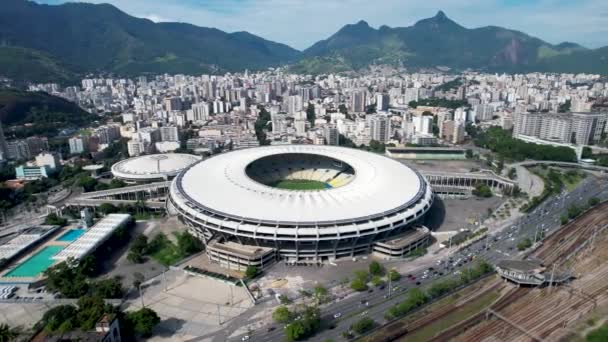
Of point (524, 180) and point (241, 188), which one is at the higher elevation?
point (241, 188)

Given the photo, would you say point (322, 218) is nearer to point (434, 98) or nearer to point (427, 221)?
point (427, 221)

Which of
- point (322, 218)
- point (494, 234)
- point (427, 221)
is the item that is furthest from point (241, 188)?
point (494, 234)

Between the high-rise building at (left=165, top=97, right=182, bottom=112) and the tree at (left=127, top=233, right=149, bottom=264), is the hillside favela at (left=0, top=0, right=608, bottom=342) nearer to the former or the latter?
the tree at (left=127, top=233, right=149, bottom=264)

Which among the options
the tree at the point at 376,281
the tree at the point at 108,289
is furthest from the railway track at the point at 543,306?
the tree at the point at 108,289

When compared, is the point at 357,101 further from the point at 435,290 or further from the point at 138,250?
the point at 435,290

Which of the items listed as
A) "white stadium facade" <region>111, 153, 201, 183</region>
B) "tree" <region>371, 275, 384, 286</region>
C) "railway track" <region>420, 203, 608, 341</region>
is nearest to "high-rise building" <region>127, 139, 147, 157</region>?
"white stadium facade" <region>111, 153, 201, 183</region>

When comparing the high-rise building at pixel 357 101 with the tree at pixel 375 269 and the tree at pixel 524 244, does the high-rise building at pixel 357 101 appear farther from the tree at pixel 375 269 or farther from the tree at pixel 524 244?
the tree at pixel 375 269

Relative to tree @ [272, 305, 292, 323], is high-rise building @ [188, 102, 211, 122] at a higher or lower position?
higher
